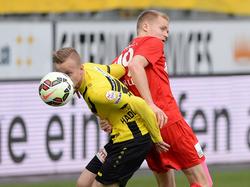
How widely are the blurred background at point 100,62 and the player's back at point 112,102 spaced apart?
3.99 m

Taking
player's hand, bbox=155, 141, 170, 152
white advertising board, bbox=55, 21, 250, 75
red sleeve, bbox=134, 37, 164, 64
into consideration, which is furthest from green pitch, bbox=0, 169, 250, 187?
red sleeve, bbox=134, 37, 164, 64

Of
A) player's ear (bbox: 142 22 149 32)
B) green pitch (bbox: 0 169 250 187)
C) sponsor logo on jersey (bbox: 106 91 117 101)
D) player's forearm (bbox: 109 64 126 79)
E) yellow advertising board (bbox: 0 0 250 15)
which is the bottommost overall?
green pitch (bbox: 0 169 250 187)

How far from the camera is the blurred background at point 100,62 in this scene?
13094mm

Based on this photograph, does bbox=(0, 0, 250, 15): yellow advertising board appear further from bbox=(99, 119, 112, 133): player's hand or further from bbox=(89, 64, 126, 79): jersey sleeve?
bbox=(99, 119, 112, 133): player's hand

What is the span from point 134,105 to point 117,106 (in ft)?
0.48

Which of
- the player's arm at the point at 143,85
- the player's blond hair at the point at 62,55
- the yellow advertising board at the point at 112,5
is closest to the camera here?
the player's blond hair at the point at 62,55

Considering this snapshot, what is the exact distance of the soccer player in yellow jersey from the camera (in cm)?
801

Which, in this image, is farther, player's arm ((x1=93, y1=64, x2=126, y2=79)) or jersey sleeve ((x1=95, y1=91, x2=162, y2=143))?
player's arm ((x1=93, y1=64, x2=126, y2=79))

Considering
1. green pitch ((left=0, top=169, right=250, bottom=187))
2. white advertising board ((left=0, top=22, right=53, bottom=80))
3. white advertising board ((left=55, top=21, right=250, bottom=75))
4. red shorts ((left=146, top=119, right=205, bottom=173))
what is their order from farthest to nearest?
white advertising board ((left=55, top=21, right=250, bottom=75)) → white advertising board ((left=0, top=22, right=53, bottom=80)) → green pitch ((left=0, top=169, right=250, bottom=187)) → red shorts ((left=146, top=119, right=205, bottom=173))

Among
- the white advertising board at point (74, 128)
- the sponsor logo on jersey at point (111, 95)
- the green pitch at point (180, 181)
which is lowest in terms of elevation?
the green pitch at point (180, 181)

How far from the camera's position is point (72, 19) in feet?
45.3

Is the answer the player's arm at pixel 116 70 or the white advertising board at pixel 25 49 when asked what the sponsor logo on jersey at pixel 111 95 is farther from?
the white advertising board at pixel 25 49

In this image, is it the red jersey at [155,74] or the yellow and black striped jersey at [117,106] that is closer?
the yellow and black striped jersey at [117,106]

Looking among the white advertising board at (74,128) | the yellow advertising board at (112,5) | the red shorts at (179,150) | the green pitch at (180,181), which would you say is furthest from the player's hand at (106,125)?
the yellow advertising board at (112,5)
